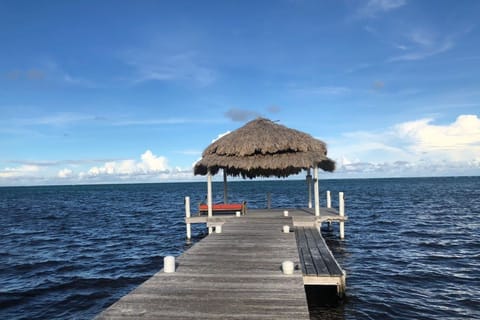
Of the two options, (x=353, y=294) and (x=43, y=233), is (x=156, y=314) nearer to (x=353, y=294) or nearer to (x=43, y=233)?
(x=353, y=294)

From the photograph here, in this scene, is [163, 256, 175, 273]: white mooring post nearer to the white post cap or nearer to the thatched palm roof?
the white post cap

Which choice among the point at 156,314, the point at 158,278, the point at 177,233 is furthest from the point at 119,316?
the point at 177,233

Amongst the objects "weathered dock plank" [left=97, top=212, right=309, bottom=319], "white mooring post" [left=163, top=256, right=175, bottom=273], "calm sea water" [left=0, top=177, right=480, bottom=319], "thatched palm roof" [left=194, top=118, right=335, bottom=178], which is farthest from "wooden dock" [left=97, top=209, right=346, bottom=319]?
"thatched palm roof" [left=194, top=118, right=335, bottom=178]

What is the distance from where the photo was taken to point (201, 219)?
57.4 feet

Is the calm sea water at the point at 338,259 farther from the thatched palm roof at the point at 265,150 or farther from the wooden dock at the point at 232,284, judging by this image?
the thatched palm roof at the point at 265,150

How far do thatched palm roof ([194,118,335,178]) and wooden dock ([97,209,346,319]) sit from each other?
6045 mm

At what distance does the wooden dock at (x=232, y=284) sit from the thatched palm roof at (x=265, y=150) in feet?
19.8

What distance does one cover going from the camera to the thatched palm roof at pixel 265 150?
16062 mm

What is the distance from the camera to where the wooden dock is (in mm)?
4684

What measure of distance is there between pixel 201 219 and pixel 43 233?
1284 centimetres

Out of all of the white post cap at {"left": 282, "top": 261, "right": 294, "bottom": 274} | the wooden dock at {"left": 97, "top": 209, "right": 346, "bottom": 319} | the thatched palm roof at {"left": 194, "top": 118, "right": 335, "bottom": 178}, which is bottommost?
the wooden dock at {"left": 97, "top": 209, "right": 346, "bottom": 319}

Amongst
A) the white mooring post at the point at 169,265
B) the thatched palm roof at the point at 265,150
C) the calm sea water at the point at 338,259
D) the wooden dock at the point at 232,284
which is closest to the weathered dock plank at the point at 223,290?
the wooden dock at the point at 232,284

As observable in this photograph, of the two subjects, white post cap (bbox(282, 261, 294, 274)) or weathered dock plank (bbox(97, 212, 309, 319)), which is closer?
weathered dock plank (bbox(97, 212, 309, 319))

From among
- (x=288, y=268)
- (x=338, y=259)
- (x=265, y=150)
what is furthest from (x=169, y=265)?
(x=265, y=150)
